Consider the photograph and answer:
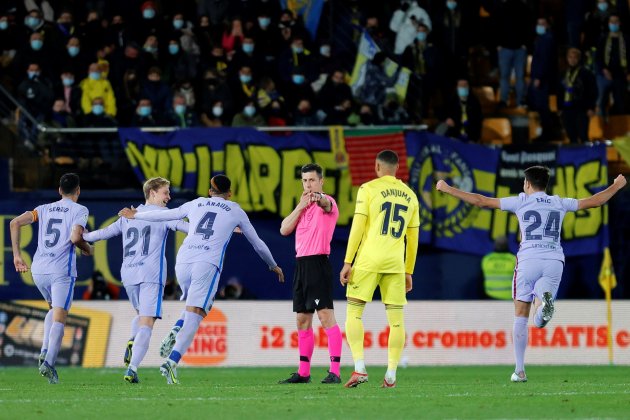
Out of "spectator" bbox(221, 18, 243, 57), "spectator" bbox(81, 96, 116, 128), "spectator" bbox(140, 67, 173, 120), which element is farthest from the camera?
"spectator" bbox(221, 18, 243, 57)

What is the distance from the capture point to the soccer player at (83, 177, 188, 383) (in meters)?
14.9

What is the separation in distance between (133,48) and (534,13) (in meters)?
9.21

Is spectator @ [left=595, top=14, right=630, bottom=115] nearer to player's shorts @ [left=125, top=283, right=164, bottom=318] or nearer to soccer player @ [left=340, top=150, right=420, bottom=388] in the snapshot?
player's shorts @ [left=125, top=283, right=164, bottom=318]

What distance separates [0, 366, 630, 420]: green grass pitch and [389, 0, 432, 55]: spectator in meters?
11.9

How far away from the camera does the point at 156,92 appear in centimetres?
2488

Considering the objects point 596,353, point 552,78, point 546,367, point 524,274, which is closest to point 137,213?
point 524,274

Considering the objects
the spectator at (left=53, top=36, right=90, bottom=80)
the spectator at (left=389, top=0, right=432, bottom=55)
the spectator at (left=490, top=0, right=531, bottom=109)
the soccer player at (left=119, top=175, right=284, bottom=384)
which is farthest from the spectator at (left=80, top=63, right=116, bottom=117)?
the soccer player at (left=119, top=175, right=284, bottom=384)

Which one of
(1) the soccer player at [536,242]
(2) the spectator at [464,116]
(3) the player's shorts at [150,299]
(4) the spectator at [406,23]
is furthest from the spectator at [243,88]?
(1) the soccer player at [536,242]

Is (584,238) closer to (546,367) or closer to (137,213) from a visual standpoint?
(546,367)

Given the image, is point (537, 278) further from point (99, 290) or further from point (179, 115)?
point (179, 115)

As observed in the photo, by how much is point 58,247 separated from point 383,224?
4081 millimetres

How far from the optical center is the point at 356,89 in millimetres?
25250

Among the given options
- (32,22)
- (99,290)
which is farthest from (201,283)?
(32,22)

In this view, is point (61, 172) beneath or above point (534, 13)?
beneath
